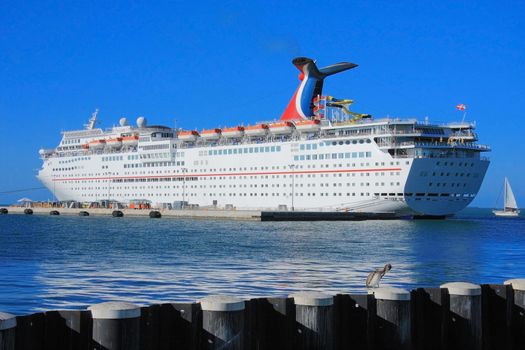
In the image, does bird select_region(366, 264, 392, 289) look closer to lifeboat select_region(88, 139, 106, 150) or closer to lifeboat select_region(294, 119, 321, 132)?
lifeboat select_region(294, 119, 321, 132)

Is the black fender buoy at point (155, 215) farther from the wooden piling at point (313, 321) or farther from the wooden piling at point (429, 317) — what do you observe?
the wooden piling at point (313, 321)

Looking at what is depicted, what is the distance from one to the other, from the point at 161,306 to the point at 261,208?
214 ft

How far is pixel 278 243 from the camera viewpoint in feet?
120

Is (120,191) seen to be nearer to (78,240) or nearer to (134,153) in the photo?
(134,153)

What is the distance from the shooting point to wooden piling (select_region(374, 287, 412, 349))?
904cm

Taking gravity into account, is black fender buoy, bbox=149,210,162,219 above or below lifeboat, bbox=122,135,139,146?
below

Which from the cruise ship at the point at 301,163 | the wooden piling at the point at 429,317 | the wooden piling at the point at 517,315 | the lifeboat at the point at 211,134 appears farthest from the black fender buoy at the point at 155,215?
the wooden piling at the point at 429,317

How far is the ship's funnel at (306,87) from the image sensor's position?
81.4m

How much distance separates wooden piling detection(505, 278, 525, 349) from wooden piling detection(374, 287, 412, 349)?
7.75 feet

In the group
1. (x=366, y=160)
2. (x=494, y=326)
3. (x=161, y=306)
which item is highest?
(x=366, y=160)

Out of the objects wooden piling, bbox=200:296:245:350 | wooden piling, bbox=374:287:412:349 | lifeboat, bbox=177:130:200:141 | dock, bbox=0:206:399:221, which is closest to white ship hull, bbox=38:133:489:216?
dock, bbox=0:206:399:221

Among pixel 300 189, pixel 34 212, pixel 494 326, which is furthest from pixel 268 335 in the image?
pixel 34 212

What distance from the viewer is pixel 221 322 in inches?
315

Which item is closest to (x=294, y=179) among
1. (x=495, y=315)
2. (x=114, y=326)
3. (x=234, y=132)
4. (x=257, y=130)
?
(x=257, y=130)
